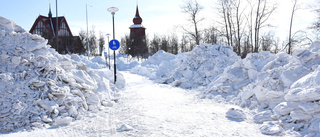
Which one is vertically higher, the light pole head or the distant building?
the distant building

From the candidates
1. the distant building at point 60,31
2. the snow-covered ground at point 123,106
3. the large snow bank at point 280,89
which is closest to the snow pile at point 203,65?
the large snow bank at point 280,89

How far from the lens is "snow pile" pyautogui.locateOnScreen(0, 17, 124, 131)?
5.23 metres

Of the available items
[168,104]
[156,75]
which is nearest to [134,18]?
[156,75]

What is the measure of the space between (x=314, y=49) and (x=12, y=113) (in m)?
8.64

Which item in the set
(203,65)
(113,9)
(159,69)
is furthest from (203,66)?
(159,69)

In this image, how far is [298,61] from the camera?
672cm

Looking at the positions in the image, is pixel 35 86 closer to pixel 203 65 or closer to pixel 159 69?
pixel 203 65

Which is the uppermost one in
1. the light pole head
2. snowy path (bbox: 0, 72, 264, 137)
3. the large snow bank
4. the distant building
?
the distant building

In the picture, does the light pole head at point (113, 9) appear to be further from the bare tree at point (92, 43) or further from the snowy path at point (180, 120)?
the bare tree at point (92, 43)

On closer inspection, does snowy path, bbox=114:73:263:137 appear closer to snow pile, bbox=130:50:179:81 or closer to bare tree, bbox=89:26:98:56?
snow pile, bbox=130:50:179:81

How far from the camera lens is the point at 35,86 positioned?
19.3 ft

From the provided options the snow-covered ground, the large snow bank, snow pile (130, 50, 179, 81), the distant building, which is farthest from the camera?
the distant building

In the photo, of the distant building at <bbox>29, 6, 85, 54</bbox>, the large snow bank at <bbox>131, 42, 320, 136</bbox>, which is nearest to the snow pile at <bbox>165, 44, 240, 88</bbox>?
the large snow bank at <bbox>131, 42, 320, 136</bbox>

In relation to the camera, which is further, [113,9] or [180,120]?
[113,9]
